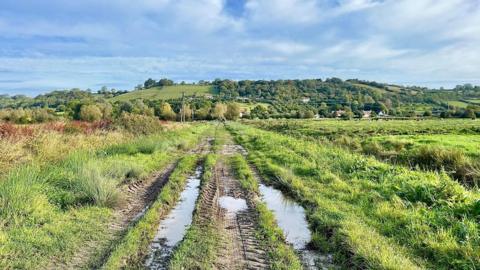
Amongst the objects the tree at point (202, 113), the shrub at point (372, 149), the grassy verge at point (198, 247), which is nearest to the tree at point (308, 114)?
the tree at point (202, 113)

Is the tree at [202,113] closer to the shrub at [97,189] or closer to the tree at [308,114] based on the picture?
the tree at [308,114]

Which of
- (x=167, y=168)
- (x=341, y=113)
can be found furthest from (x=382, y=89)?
(x=167, y=168)

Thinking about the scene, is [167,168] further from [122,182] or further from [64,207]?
[64,207]

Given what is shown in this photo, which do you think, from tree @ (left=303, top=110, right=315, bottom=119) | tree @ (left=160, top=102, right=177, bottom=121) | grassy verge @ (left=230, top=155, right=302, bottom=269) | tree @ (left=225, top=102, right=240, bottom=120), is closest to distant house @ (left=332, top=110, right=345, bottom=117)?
tree @ (left=303, top=110, right=315, bottom=119)

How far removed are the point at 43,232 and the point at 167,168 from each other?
8116mm

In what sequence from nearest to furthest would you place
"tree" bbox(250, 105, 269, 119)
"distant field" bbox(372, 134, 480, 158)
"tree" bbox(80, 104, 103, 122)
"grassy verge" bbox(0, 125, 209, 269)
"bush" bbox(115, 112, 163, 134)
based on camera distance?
"grassy verge" bbox(0, 125, 209, 269) → "distant field" bbox(372, 134, 480, 158) → "bush" bbox(115, 112, 163, 134) → "tree" bbox(80, 104, 103, 122) → "tree" bbox(250, 105, 269, 119)

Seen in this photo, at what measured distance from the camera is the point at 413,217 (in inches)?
268

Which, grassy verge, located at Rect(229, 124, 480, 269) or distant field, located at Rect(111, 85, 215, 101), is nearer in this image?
grassy verge, located at Rect(229, 124, 480, 269)

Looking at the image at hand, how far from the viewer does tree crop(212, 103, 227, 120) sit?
10594cm

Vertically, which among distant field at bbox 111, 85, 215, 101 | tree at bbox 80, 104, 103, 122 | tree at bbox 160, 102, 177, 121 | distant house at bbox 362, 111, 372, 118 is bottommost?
distant house at bbox 362, 111, 372, 118

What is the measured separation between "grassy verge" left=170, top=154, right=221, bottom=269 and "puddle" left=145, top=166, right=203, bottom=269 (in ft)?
0.56

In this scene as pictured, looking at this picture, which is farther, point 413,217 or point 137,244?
point 413,217

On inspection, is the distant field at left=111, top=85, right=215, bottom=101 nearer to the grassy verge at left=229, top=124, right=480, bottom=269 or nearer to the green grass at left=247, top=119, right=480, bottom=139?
the green grass at left=247, top=119, right=480, bottom=139

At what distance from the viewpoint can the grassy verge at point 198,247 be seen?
4910mm
